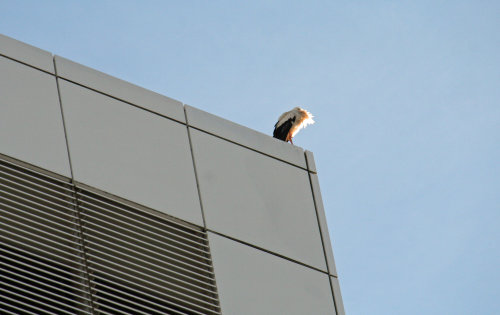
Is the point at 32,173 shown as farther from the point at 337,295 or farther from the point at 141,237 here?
the point at 337,295

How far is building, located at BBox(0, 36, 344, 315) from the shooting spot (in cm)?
851

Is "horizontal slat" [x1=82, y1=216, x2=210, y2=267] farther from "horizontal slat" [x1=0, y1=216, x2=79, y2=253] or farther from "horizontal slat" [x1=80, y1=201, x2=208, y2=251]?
"horizontal slat" [x1=0, y1=216, x2=79, y2=253]

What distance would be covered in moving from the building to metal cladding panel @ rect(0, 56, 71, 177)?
0.01 metres

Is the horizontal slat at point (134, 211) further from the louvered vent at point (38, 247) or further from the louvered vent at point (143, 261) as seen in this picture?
the louvered vent at point (38, 247)

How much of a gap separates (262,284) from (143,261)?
1.32 m

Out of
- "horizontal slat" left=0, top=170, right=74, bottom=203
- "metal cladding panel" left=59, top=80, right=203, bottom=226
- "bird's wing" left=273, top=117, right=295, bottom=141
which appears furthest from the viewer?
"bird's wing" left=273, top=117, right=295, bottom=141

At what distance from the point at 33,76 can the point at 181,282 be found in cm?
236

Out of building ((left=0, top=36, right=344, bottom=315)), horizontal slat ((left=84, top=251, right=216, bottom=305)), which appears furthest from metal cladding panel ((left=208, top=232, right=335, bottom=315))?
horizontal slat ((left=84, top=251, right=216, bottom=305))

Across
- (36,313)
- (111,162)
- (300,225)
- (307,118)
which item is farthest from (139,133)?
(307,118)

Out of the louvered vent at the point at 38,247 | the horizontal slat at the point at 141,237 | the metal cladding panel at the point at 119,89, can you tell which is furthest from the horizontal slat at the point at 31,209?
the metal cladding panel at the point at 119,89

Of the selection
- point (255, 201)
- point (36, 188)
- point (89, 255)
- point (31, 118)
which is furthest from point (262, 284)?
point (31, 118)

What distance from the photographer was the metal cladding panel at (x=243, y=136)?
422 inches

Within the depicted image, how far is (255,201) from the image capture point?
10.4 metres

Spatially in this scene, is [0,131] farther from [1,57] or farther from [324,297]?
[324,297]
